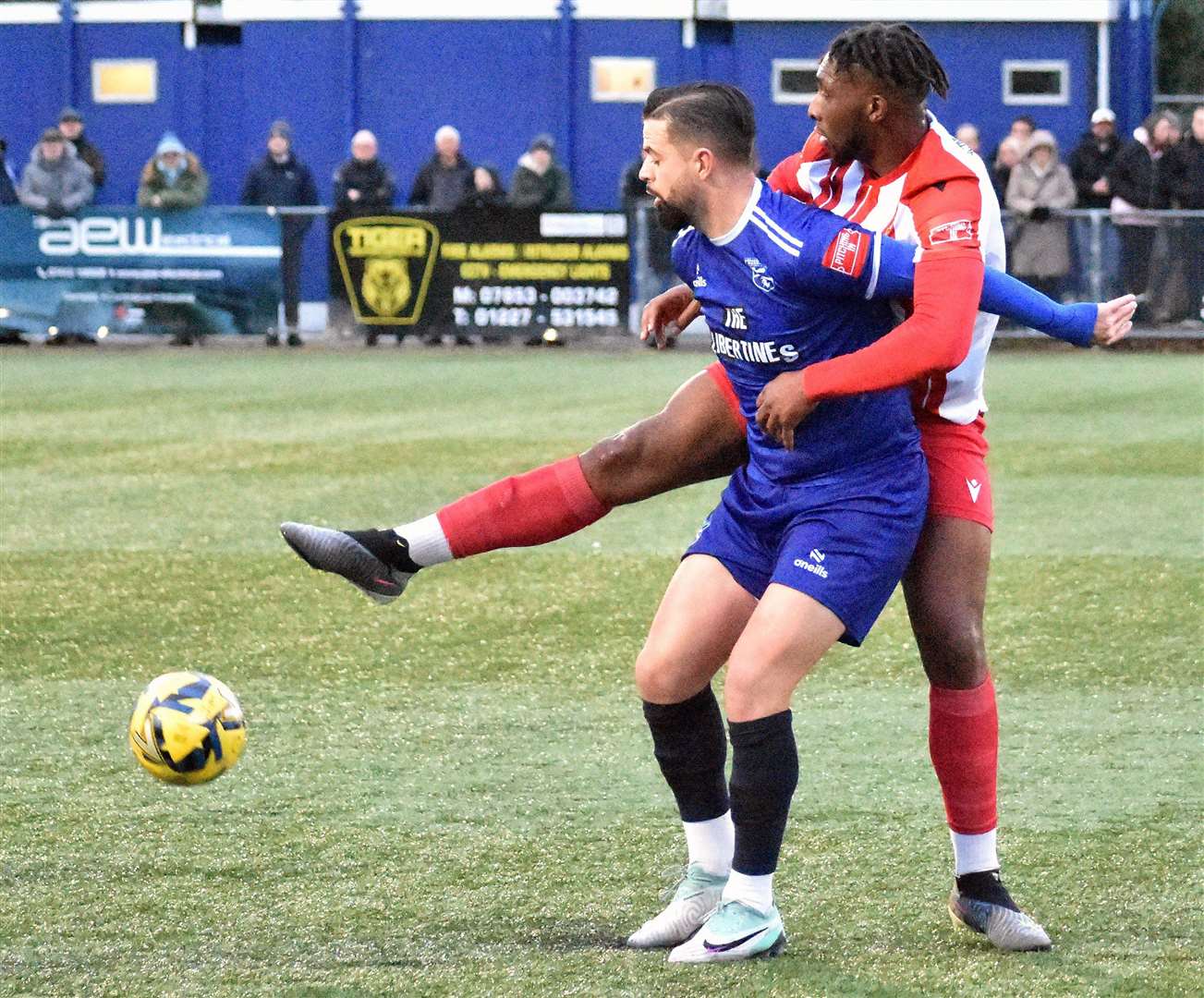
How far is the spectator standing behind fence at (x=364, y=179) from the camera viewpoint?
20.1 meters

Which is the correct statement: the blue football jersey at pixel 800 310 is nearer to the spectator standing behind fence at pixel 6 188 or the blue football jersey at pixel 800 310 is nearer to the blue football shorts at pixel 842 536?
the blue football shorts at pixel 842 536

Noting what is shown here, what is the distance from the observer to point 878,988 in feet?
13.1

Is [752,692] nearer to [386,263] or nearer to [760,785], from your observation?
[760,785]

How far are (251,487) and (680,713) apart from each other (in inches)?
266

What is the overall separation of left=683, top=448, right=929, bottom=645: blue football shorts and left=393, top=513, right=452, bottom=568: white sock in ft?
2.28

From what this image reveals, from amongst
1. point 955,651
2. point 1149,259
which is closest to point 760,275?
point 955,651

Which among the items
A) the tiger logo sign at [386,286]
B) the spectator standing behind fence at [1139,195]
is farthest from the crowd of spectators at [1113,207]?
the tiger logo sign at [386,286]

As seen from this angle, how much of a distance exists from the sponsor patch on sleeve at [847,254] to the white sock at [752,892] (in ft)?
3.99

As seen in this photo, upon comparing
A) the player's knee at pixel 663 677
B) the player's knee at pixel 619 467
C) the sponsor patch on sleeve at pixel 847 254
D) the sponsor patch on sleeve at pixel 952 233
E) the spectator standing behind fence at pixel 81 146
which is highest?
the spectator standing behind fence at pixel 81 146

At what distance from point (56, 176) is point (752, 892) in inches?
680

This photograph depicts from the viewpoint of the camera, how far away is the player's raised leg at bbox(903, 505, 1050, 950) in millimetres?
4258

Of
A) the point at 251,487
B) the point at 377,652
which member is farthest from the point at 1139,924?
the point at 251,487

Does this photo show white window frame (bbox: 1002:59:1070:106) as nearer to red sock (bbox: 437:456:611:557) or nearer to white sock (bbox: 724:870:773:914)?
red sock (bbox: 437:456:611:557)

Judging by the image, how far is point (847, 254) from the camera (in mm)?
3971
